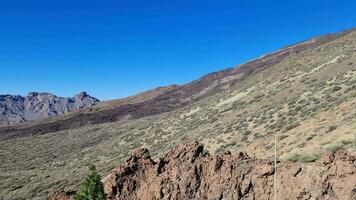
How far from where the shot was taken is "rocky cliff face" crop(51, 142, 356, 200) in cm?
1504

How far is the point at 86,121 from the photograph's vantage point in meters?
88.3

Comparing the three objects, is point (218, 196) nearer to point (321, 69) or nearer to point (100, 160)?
point (100, 160)

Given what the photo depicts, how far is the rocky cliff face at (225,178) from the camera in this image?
15.0 metres

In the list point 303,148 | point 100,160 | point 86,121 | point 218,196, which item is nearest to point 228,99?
point 100,160

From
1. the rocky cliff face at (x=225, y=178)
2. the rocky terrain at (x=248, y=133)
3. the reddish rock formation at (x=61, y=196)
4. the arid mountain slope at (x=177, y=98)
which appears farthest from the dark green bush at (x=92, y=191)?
the arid mountain slope at (x=177, y=98)

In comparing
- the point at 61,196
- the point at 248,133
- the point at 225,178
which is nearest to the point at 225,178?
the point at 225,178

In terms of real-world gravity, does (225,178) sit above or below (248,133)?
below

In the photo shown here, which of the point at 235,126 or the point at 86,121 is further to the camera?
the point at 86,121

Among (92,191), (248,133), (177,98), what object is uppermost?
(177,98)

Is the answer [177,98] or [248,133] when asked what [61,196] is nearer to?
[248,133]

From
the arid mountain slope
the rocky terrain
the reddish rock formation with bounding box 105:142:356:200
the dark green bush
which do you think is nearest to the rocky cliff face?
the reddish rock formation with bounding box 105:142:356:200

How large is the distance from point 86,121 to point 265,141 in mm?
66465

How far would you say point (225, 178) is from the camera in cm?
1773

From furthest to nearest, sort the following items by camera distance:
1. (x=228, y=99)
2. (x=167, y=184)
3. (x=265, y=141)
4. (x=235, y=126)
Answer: (x=228, y=99), (x=235, y=126), (x=265, y=141), (x=167, y=184)
